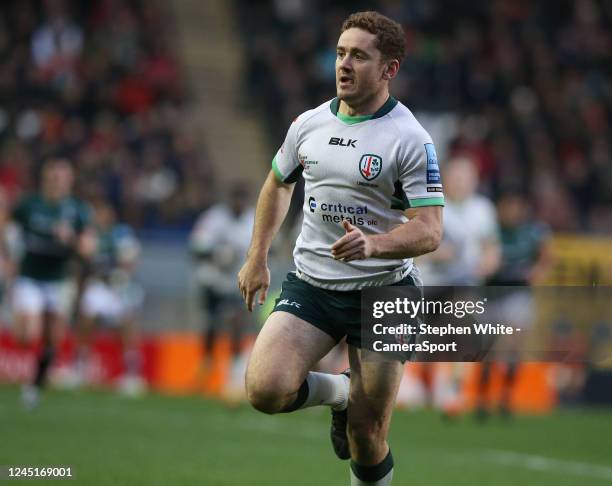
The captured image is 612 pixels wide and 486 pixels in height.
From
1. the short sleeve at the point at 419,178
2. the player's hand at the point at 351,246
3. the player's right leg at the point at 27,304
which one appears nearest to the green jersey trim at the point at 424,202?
the short sleeve at the point at 419,178

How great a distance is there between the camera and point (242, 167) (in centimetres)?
2569

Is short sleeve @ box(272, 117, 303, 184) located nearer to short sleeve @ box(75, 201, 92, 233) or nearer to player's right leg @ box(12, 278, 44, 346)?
short sleeve @ box(75, 201, 92, 233)

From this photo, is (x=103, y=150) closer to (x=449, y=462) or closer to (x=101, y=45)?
(x=101, y=45)

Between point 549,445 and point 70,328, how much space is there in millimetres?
7941

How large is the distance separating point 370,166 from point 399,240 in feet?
1.56

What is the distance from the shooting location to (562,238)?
64.8 ft

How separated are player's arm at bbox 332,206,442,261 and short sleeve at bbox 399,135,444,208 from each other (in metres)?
0.04

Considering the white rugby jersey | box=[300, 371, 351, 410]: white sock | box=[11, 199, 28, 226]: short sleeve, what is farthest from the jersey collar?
box=[11, 199, 28, 226]: short sleeve

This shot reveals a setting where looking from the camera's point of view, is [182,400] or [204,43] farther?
[204,43]

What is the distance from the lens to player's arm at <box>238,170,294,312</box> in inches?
272

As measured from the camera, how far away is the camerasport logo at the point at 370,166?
664cm

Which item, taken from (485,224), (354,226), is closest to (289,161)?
(354,226)

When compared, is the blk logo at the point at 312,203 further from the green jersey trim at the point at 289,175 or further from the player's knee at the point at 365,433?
the player's knee at the point at 365,433

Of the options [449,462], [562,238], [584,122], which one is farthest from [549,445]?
[584,122]
